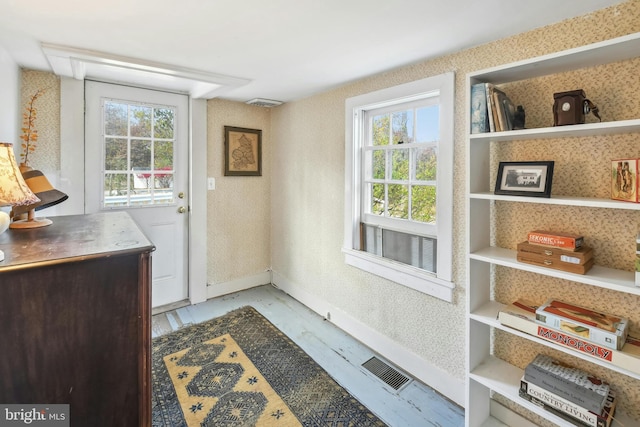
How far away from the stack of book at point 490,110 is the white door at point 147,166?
260 centimetres

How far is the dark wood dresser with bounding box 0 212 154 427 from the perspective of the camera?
37.4 inches

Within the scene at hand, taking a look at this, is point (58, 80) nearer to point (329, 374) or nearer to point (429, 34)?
point (429, 34)

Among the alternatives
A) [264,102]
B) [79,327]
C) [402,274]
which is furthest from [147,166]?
[402,274]

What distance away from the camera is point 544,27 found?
1516mm

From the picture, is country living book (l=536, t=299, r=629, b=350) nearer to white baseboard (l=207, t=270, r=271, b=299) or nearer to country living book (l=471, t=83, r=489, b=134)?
country living book (l=471, t=83, r=489, b=134)

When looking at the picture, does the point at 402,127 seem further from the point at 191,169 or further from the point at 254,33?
the point at 191,169

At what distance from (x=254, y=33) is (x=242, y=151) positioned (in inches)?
72.7

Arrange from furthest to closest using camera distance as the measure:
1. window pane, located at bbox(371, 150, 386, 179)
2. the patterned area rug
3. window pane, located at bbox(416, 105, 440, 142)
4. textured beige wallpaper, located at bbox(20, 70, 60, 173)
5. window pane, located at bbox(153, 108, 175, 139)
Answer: window pane, located at bbox(153, 108, 175, 139)
window pane, located at bbox(371, 150, 386, 179)
textured beige wallpaper, located at bbox(20, 70, 60, 173)
window pane, located at bbox(416, 105, 440, 142)
the patterned area rug

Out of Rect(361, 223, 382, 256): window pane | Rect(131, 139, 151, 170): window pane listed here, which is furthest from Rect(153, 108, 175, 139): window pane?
Rect(361, 223, 382, 256): window pane

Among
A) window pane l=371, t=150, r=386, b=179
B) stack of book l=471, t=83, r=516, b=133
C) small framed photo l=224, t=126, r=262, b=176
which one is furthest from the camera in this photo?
small framed photo l=224, t=126, r=262, b=176

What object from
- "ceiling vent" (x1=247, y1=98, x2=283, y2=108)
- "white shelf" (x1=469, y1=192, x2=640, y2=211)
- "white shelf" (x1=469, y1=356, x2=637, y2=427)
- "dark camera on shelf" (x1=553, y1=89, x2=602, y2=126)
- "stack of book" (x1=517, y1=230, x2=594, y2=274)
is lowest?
"white shelf" (x1=469, y1=356, x2=637, y2=427)

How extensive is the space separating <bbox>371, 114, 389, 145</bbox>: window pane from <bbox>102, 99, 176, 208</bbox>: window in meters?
1.91

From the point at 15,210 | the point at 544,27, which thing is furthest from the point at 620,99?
the point at 15,210

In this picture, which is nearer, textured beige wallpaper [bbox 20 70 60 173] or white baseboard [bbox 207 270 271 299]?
textured beige wallpaper [bbox 20 70 60 173]
